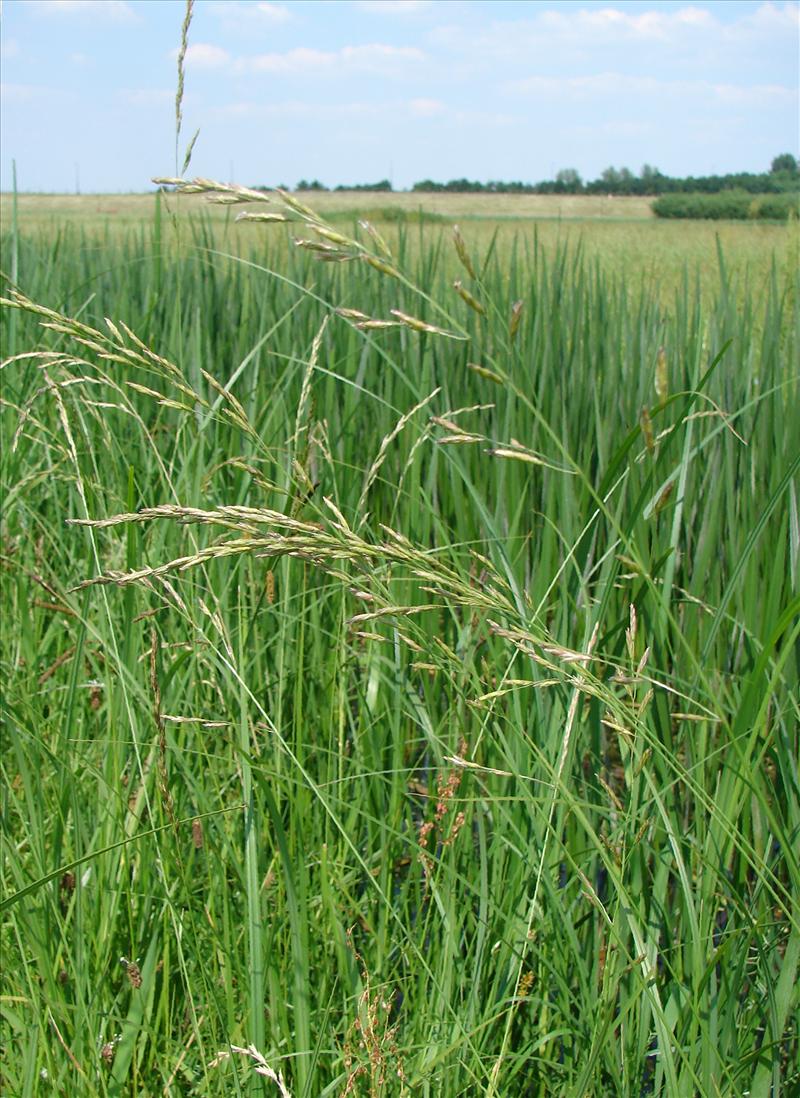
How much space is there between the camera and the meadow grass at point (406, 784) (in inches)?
30.4

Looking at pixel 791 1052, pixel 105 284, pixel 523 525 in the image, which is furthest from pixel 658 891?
pixel 105 284

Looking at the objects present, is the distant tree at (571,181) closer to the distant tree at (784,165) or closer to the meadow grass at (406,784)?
the distant tree at (784,165)

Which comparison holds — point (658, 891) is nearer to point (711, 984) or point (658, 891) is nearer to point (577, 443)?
point (711, 984)

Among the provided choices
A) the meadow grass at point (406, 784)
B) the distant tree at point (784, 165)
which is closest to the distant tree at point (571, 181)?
the distant tree at point (784, 165)

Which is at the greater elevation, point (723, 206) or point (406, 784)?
point (723, 206)

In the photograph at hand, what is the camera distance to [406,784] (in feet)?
4.17

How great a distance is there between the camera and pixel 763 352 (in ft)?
7.19

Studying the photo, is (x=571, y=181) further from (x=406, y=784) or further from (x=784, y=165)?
(x=406, y=784)

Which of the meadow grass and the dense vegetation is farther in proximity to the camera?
the dense vegetation

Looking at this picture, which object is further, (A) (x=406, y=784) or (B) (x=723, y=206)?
(B) (x=723, y=206)

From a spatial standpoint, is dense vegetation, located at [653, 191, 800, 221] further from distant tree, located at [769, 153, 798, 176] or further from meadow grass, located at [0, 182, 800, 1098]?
meadow grass, located at [0, 182, 800, 1098]

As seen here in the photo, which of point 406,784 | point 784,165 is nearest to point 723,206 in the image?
point 784,165

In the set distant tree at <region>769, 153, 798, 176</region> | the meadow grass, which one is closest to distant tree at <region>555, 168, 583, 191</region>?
distant tree at <region>769, 153, 798, 176</region>

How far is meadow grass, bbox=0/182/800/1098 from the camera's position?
0.77m
